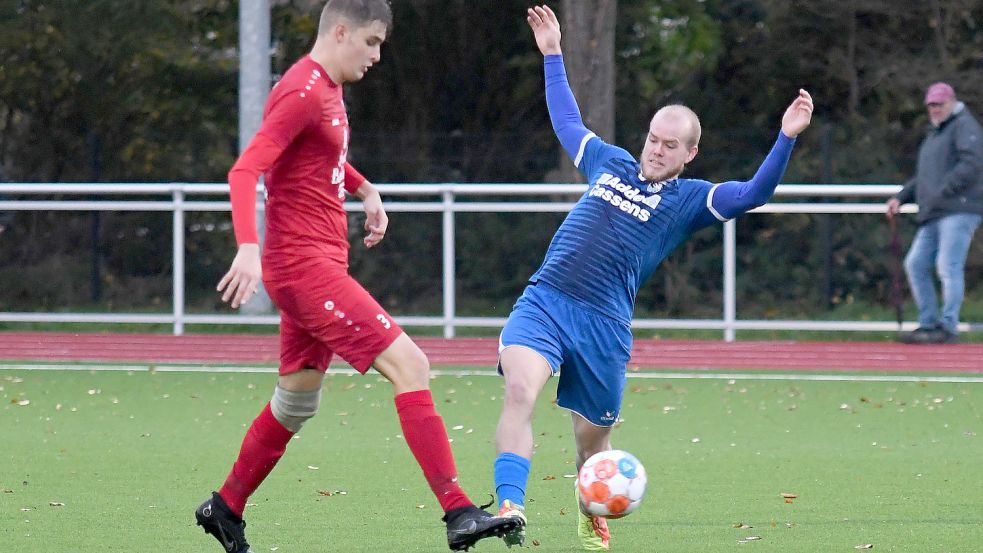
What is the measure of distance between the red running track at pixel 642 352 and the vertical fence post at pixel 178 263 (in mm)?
163

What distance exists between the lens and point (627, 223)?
6238mm

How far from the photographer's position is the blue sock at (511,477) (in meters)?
5.62

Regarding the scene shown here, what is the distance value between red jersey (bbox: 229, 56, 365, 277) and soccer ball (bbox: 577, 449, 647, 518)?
1131 millimetres

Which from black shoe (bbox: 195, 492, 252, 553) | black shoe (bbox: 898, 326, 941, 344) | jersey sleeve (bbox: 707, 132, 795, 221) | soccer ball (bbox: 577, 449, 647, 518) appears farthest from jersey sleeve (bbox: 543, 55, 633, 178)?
black shoe (bbox: 898, 326, 941, 344)

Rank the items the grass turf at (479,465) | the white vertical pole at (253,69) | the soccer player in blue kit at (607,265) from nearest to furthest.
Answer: the soccer player in blue kit at (607,265) < the grass turf at (479,465) < the white vertical pole at (253,69)

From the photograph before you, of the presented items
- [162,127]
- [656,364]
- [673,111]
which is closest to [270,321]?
[656,364]

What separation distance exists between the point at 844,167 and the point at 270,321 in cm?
609

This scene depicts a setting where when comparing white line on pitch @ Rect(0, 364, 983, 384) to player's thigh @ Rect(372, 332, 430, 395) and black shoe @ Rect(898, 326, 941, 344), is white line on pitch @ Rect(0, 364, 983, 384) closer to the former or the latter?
black shoe @ Rect(898, 326, 941, 344)

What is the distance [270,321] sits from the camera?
14656mm

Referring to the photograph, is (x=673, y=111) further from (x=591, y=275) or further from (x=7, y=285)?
(x=7, y=285)

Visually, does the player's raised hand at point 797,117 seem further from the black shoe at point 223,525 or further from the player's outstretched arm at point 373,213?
the black shoe at point 223,525

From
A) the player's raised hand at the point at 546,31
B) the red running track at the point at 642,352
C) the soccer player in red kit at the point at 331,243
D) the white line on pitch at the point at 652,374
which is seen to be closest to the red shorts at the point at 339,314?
the soccer player in red kit at the point at 331,243

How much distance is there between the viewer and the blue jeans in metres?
13.5

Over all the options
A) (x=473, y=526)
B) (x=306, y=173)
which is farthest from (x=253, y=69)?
(x=473, y=526)
